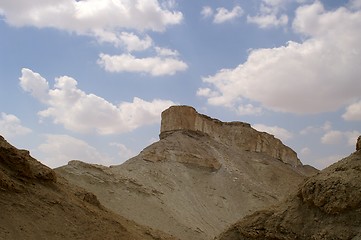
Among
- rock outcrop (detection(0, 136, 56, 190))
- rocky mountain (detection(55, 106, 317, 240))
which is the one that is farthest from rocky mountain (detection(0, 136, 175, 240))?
rocky mountain (detection(55, 106, 317, 240))

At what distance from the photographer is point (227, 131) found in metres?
61.9

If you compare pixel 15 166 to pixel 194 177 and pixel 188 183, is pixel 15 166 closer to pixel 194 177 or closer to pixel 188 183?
pixel 188 183

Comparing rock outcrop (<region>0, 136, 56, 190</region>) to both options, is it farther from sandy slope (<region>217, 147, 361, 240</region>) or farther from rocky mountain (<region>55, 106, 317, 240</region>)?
rocky mountain (<region>55, 106, 317, 240</region>)

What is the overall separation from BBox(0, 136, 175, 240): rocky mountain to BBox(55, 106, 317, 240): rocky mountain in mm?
15943

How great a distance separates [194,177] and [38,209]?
33.1 meters

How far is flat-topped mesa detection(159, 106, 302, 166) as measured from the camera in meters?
56.3

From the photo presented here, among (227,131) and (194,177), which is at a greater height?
(227,131)

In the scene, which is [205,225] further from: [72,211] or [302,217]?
[302,217]

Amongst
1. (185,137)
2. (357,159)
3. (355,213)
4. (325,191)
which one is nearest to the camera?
(355,213)

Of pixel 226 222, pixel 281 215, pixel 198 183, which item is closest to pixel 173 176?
pixel 198 183

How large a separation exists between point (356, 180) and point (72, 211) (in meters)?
11.1

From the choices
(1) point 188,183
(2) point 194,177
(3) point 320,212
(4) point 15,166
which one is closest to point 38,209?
(4) point 15,166

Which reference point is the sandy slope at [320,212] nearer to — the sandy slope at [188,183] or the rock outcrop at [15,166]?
the rock outcrop at [15,166]

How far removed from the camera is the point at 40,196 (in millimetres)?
15391
